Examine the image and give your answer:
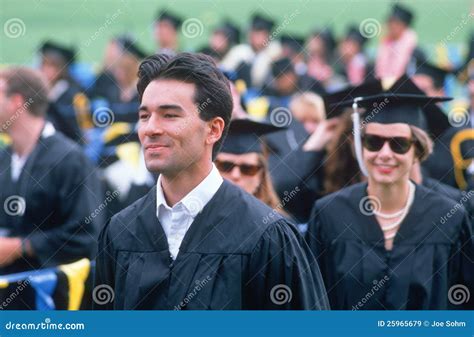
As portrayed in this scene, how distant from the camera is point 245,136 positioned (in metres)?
6.62

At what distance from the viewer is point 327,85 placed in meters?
7.90

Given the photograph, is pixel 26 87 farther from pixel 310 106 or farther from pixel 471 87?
pixel 471 87

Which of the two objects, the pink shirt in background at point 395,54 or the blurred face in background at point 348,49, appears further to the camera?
the blurred face in background at point 348,49

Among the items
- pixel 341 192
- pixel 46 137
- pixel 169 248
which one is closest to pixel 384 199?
pixel 341 192

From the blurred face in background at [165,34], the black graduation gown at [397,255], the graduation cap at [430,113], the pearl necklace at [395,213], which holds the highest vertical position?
the blurred face in background at [165,34]

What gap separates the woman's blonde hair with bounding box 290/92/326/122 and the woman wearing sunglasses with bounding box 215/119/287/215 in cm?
36

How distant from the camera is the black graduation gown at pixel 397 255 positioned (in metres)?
6.29

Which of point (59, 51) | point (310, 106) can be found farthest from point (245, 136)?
point (59, 51)

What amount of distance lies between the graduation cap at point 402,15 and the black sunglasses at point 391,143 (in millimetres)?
828

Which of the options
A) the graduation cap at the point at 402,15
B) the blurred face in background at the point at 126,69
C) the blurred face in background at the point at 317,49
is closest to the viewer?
the graduation cap at the point at 402,15

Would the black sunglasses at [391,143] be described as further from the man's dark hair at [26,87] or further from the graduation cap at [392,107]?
the man's dark hair at [26,87]

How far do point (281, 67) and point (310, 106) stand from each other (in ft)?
3.09

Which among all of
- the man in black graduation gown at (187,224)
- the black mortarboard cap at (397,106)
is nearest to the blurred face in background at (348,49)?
the black mortarboard cap at (397,106)
